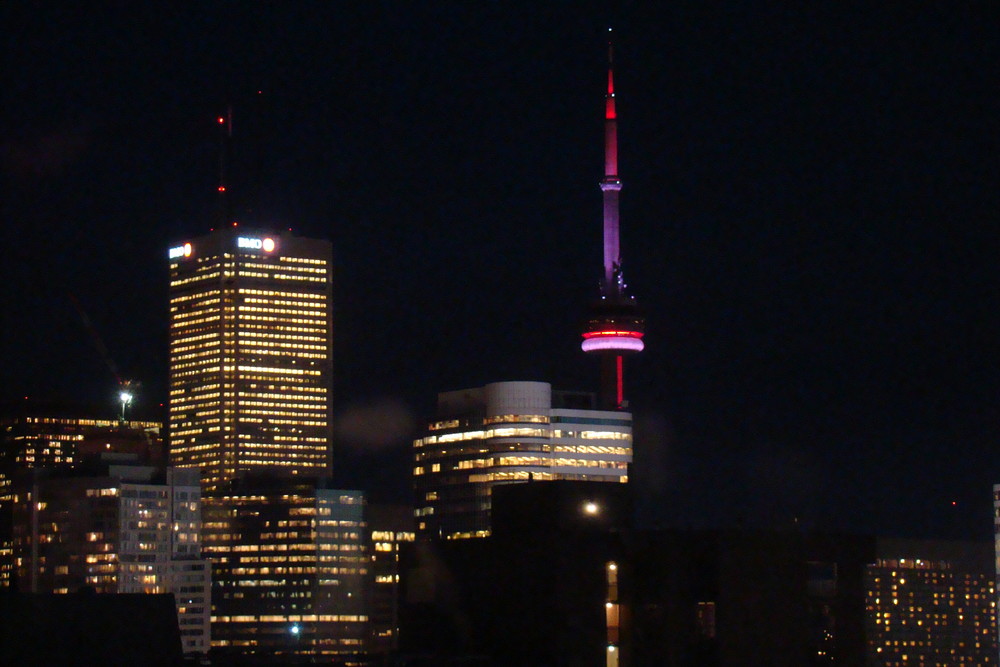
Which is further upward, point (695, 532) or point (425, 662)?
point (695, 532)

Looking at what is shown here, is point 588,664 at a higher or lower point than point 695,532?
lower

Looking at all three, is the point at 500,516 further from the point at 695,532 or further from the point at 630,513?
the point at 695,532

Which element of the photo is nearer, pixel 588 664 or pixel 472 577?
pixel 588 664

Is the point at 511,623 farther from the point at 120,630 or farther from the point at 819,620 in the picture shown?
the point at 120,630

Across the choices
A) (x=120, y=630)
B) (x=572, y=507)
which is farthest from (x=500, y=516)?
(x=120, y=630)

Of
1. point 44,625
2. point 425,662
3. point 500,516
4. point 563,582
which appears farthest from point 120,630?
point 500,516

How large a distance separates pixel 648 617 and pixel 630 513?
18.9 meters

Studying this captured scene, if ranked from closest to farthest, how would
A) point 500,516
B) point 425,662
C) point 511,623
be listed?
1. point 425,662
2. point 511,623
3. point 500,516

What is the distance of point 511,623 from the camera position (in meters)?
121

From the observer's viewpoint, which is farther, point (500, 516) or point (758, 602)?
point (500, 516)

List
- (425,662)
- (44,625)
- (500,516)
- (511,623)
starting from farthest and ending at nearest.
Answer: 1. (500,516)
2. (511,623)
3. (425,662)
4. (44,625)

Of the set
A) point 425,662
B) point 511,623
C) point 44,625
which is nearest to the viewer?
point 44,625

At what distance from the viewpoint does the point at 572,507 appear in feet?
418

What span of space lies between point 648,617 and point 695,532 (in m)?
6.01
